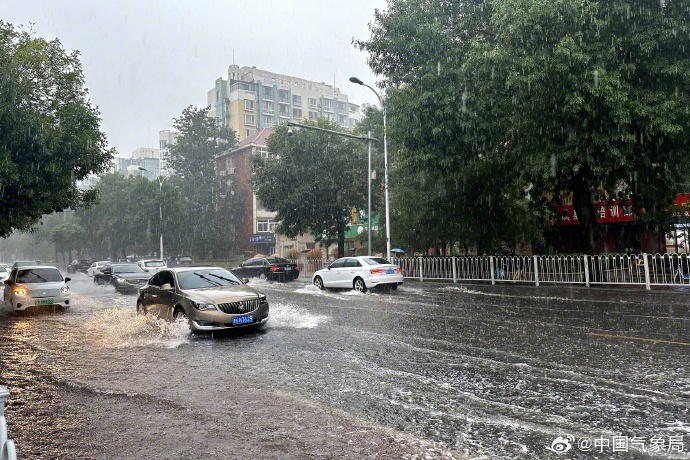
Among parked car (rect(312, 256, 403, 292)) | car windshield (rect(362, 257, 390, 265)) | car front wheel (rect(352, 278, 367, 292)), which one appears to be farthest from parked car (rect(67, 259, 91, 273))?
car windshield (rect(362, 257, 390, 265))

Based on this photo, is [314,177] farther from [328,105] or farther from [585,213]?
[328,105]

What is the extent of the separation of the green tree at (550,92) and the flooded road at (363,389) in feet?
22.3

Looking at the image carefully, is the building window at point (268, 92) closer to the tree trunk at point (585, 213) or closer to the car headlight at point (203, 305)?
the tree trunk at point (585, 213)

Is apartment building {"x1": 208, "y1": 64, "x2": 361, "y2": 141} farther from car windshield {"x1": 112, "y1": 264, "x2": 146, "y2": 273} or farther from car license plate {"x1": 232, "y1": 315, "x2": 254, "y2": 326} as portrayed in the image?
car license plate {"x1": 232, "y1": 315, "x2": 254, "y2": 326}

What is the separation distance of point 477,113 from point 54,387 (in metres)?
16.2

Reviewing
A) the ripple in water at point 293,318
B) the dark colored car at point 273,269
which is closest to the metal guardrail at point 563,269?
the dark colored car at point 273,269

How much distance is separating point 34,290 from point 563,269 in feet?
Answer: 60.4

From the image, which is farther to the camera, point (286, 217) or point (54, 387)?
point (286, 217)

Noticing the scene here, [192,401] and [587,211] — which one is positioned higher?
[587,211]

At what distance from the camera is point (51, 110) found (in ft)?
56.4

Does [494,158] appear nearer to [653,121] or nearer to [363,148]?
[653,121]

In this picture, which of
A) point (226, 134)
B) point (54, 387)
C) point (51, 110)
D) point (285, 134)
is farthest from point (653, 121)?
point (226, 134)

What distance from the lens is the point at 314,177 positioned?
34.5 metres

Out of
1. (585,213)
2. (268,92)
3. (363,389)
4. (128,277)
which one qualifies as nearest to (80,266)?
(128,277)
